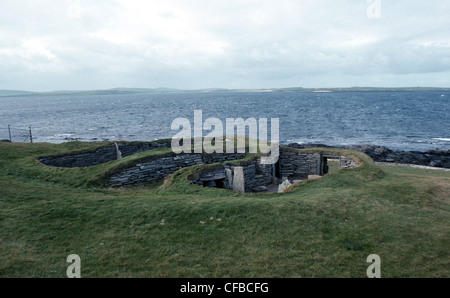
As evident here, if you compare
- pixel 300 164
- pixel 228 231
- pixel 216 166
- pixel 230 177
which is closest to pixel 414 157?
pixel 300 164

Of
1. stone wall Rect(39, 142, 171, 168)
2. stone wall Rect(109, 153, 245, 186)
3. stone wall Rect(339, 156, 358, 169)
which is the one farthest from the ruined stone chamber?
stone wall Rect(39, 142, 171, 168)

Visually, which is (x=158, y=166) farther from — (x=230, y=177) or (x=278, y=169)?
(x=278, y=169)

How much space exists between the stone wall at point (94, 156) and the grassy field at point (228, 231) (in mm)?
7239

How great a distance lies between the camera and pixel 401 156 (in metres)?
37.1

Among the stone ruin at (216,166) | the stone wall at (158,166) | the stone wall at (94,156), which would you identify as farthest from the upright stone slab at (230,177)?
the stone wall at (94,156)

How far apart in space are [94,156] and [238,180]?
42.9ft

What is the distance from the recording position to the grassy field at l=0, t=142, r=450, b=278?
28.4 ft

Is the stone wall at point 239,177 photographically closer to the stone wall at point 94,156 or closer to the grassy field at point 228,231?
the grassy field at point 228,231

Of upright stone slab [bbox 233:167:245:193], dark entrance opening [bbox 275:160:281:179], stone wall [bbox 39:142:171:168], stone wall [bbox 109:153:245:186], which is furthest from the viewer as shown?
dark entrance opening [bbox 275:160:281:179]

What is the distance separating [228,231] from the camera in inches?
427

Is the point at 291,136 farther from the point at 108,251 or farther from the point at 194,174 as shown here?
the point at 108,251

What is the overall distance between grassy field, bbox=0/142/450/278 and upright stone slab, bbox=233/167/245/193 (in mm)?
4067

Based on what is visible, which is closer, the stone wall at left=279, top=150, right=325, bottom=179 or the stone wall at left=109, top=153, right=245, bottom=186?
the stone wall at left=109, top=153, right=245, bottom=186

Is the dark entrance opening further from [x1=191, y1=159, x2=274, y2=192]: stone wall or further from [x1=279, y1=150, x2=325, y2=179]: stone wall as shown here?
[x1=191, y1=159, x2=274, y2=192]: stone wall
